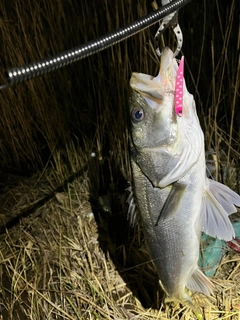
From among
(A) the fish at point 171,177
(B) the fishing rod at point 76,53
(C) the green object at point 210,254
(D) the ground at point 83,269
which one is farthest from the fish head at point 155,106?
(C) the green object at point 210,254

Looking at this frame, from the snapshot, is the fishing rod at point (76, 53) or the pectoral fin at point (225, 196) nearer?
the fishing rod at point (76, 53)

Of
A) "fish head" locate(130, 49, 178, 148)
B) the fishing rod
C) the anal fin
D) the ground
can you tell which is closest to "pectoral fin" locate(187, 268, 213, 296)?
the anal fin

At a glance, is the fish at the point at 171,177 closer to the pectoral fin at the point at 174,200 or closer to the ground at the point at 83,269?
the pectoral fin at the point at 174,200

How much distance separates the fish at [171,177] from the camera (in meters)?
1.24

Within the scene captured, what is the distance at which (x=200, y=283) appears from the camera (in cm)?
154

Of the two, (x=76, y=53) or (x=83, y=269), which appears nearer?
(x=76, y=53)

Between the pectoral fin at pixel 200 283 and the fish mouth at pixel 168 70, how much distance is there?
0.72 m

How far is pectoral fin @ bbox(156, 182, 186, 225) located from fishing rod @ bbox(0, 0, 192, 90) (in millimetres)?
515

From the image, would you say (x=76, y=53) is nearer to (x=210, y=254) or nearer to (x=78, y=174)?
(x=210, y=254)

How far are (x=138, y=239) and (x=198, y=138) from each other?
983 mm

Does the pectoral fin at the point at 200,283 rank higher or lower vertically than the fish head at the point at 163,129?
lower

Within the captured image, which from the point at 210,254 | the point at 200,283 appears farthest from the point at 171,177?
the point at 210,254

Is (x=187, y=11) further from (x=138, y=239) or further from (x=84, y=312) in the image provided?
(x=84, y=312)

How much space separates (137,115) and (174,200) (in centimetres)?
29
